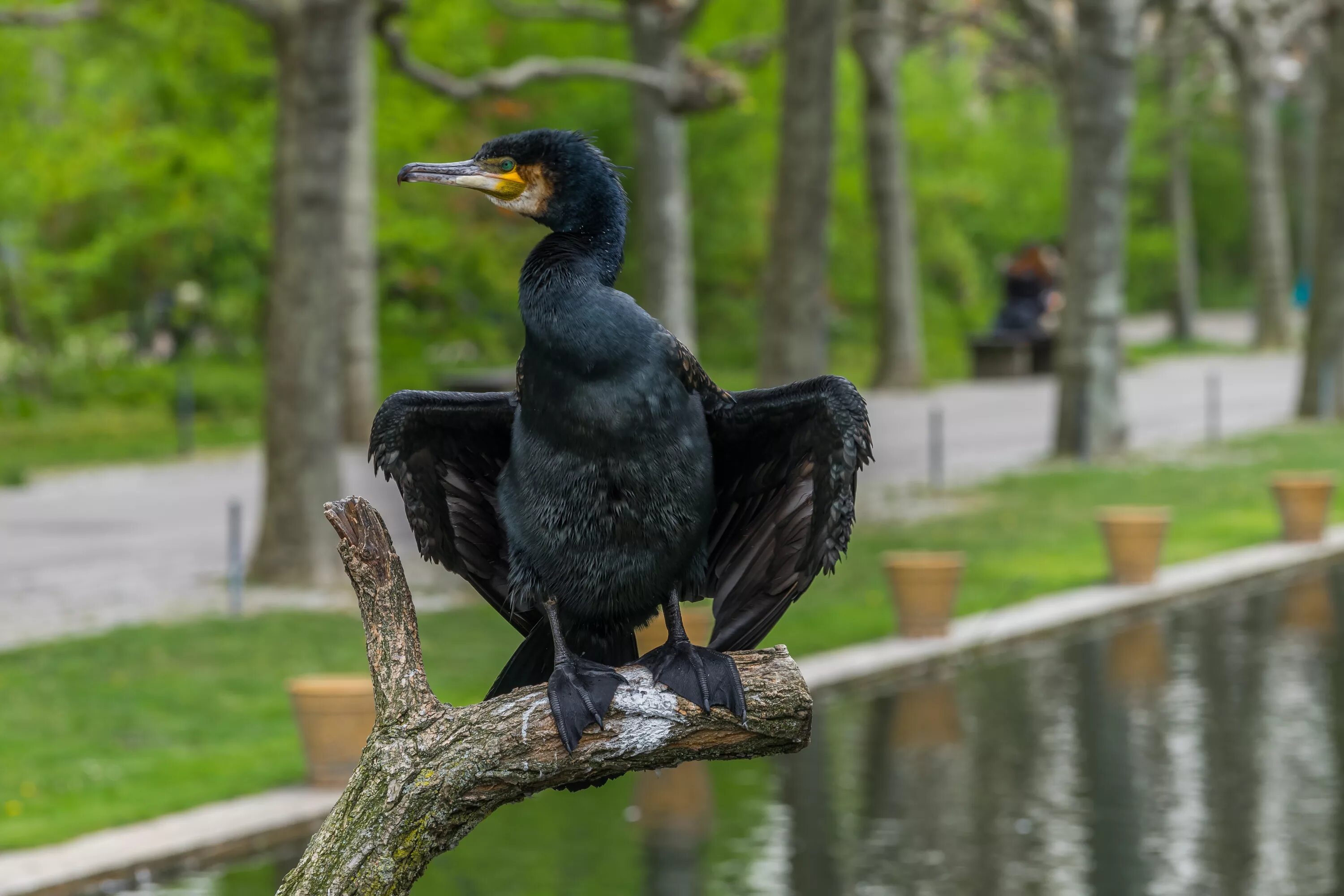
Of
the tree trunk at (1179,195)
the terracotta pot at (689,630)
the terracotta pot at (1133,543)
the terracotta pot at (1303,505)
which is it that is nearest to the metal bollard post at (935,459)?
the terracotta pot at (1303,505)

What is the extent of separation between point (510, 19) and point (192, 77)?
6002 mm

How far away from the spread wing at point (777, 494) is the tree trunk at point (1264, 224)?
41923mm

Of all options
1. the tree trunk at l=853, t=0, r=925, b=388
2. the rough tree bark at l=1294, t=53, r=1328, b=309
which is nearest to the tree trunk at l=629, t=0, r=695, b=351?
the tree trunk at l=853, t=0, r=925, b=388

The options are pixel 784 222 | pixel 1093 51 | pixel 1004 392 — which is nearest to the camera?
pixel 784 222

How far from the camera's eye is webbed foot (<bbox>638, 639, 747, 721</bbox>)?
12.3 ft

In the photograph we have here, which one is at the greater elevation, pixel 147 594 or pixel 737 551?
pixel 737 551

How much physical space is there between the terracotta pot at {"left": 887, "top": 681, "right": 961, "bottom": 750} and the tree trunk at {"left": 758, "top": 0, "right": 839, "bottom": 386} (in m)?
7.31

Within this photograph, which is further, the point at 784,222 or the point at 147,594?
the point at 784,222

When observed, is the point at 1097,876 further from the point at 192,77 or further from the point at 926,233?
the point at 926,233

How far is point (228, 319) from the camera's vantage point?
33312mm

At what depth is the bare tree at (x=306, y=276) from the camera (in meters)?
15.2

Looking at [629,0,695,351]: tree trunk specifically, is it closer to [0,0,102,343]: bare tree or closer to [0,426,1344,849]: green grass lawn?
[0,426,1344,849]: green grass lawn

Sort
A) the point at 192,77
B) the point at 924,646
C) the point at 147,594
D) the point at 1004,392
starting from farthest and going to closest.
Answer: the point at 1004,392
the point at 192,77
the point at 147,594
the point at 924,646

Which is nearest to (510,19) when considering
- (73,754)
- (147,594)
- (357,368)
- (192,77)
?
(192,77)
